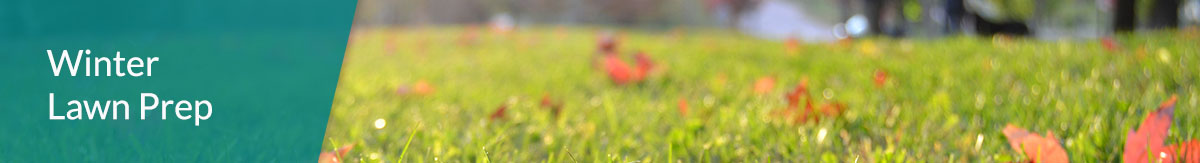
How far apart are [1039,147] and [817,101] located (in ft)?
3.92

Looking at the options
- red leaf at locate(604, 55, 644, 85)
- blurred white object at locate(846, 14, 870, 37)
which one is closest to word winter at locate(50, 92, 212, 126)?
red leaf at locate(604, 55, 644, 85)

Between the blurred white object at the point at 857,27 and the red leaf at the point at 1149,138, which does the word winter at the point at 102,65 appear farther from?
the blurred white object at the point at 857,27

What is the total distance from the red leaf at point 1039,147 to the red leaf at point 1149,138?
0.07 meters

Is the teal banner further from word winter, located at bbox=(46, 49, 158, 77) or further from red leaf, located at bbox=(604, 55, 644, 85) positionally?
red leaf, located at bbox=(604, 55, 644, 85)

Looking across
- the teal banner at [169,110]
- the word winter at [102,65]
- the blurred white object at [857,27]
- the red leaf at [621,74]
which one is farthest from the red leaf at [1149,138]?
the blurred white object at [857,27]

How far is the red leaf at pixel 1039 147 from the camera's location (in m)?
1.00

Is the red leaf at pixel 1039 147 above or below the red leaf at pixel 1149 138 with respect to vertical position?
below

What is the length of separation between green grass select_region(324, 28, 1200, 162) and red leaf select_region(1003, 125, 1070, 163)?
121 mm

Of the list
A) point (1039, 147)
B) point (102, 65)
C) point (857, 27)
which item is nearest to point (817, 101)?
point (1039, 147)

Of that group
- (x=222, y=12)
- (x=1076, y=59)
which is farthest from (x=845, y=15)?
(x=1076, y=59)

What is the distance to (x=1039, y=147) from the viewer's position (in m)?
1.03

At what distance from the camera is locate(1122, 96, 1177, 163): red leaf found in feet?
3.14

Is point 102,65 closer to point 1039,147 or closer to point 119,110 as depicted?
point 119,110

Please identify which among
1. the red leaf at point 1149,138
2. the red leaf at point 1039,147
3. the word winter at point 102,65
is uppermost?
the red leaf at point 1149,138
